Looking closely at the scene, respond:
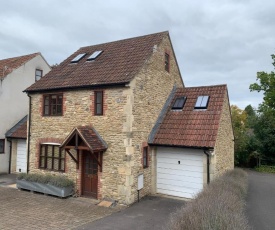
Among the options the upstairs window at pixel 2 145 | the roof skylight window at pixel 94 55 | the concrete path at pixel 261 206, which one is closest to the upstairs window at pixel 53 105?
the roof skylight window at pixel 94 55

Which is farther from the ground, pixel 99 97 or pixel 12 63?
pixel 12 63

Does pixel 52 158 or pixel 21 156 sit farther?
pixel 21 156

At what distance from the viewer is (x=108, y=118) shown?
482 inches

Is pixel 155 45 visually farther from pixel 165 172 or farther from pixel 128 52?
pixel 165 172

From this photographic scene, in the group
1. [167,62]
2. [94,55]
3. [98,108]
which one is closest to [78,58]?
[94,55]

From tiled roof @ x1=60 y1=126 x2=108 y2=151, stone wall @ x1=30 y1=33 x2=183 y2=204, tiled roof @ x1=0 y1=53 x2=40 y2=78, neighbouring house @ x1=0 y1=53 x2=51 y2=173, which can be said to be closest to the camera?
tiled roof @ x1=60 y1=126 x2=108 y2=151

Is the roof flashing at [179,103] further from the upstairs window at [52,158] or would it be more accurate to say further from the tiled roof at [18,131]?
the tiled roof at [18,131]

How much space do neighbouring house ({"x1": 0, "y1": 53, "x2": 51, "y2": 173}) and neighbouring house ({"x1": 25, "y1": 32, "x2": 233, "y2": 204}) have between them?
487cm

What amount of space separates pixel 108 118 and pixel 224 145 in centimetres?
694

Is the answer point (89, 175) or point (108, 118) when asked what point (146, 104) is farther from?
point (89, 175)

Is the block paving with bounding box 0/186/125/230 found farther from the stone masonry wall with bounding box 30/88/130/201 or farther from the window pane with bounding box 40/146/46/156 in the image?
the window pane with bounding box 40/146/46/156

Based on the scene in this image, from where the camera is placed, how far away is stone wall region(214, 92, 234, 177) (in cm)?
1302

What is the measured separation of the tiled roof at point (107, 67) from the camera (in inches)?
497

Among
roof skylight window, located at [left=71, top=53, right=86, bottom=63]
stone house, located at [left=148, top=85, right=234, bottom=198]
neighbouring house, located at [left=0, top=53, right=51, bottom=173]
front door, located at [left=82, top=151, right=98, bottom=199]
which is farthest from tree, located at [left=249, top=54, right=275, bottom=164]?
neighbouring house, located at [left=0, top=53, right=51, bottom=173]
